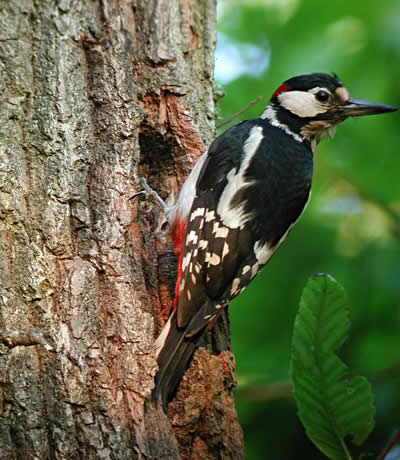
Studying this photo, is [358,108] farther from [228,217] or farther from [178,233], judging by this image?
[178,233]

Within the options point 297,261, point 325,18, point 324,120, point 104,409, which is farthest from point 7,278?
point 325,18

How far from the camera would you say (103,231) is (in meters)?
2.38

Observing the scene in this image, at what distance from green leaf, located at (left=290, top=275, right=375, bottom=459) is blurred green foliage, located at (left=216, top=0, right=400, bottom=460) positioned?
1.50 metres

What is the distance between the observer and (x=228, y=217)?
278 centimetres

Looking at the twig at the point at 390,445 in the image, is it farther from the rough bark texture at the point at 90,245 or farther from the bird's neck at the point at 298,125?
the bird's neck at the point at 298,125

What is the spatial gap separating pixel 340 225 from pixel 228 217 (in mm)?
1576

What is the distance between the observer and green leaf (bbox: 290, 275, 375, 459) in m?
1.89

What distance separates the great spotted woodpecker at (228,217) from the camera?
2488 millimetres

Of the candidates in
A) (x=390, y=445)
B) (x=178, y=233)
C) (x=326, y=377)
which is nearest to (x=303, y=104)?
(x=178, y=233)

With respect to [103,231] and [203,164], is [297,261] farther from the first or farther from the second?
[103,231]

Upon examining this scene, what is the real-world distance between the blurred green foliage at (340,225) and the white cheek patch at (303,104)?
0.56 meters

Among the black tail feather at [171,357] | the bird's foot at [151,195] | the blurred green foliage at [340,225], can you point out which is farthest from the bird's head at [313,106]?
the black tail feather at [171,357]

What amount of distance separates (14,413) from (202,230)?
1077 mm

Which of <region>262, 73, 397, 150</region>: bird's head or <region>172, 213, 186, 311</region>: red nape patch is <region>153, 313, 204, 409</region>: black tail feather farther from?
<region>262, 73, 397, 150</region>: bird's head
